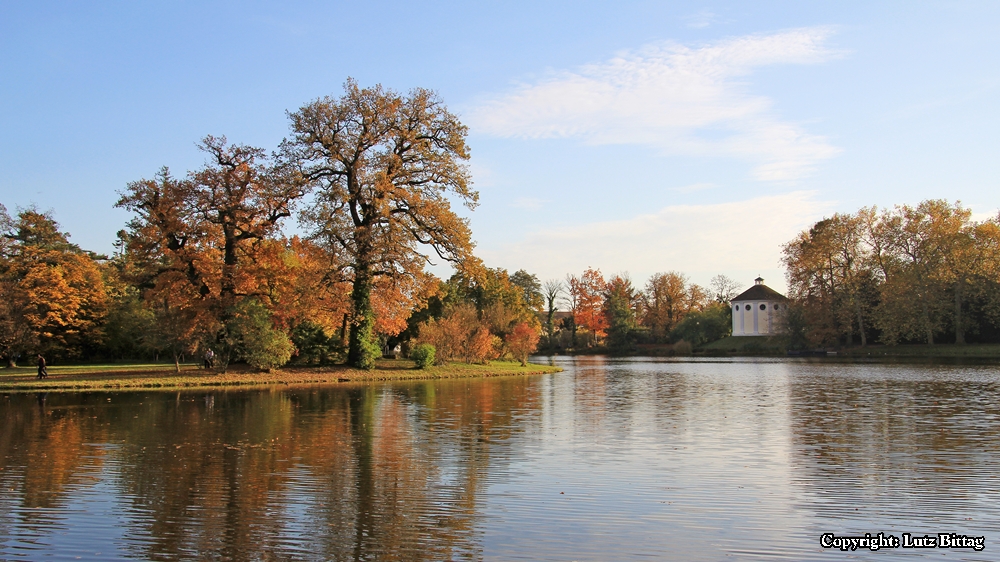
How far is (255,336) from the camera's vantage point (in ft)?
110

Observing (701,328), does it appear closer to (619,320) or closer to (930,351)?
(619,320)

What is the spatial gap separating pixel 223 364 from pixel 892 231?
63.6 m

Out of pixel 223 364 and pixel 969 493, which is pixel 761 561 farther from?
pixel 223 364

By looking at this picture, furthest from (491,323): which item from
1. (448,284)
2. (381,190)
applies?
(381,190)

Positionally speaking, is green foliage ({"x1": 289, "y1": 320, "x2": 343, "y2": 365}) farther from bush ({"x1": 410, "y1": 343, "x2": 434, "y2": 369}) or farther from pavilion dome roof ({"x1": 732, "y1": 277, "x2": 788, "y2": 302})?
pavilion dome roof ({"x1": 732, "y1": 277, "x2": 788, "y2": 302})

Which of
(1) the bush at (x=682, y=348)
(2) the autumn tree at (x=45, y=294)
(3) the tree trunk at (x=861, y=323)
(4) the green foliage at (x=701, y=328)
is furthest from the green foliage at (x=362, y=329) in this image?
(4) the green foliage at (x=701, y=328)

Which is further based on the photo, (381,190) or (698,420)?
(381,190)

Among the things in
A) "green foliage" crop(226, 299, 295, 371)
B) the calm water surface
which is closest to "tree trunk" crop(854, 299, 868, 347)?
the calm water surface

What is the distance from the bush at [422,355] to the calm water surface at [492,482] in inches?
736

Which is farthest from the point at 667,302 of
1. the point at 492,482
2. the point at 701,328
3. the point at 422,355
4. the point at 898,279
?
the point at 492,482

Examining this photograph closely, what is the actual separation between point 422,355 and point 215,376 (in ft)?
36.3

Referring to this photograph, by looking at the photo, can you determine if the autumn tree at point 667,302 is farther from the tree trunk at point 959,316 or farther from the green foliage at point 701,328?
the tree trunk at point 959,316

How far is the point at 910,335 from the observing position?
223 ft

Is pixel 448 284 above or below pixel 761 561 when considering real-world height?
above
